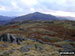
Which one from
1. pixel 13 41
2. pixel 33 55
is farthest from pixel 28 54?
pixel 13 41

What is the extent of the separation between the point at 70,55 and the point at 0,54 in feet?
44.2

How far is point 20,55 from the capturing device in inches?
1063

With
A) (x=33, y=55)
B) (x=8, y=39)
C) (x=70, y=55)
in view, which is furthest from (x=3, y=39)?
(x=70, y=55)

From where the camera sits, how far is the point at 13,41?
1748 inches

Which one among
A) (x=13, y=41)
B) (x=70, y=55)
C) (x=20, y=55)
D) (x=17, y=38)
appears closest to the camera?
(x=20, y=55)

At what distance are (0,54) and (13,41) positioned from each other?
16.4 metres

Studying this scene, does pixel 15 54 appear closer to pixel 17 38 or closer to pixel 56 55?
pixel 56 55

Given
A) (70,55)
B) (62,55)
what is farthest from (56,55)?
(70,55)

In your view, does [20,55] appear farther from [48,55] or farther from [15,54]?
[48,55]

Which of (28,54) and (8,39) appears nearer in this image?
(28,54)

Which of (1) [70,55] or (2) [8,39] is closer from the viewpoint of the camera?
(1) [70,55]

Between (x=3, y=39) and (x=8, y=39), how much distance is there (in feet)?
7.52

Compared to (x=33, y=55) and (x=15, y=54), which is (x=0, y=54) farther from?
(x=33, y=55)

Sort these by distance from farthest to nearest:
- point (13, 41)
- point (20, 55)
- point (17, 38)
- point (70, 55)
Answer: point (17, 38) → point (13, 41) → point (70, 55) → point (20, 55)
